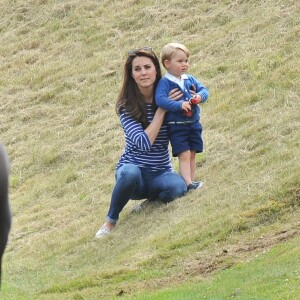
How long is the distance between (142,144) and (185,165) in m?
0.76

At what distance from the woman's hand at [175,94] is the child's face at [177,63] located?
217 millimetres

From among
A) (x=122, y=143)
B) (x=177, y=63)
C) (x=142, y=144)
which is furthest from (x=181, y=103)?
(x=122, y=143)

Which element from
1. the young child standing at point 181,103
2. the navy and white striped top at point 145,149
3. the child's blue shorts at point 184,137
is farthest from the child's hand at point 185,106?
the navy and white striped top at point 145,149

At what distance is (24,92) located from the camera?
22578 millimetres

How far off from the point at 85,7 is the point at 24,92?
13.1 ft

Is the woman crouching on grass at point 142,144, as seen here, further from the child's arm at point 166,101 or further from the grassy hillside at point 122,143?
the grassy hillside at point 122,143

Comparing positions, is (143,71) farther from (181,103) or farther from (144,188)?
(144,188)

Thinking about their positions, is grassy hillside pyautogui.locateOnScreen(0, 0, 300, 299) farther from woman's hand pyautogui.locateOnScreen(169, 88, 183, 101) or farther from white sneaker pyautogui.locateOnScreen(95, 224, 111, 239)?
woman's hand pyautogui.locateOnScreen(169, 88, 183, 101)

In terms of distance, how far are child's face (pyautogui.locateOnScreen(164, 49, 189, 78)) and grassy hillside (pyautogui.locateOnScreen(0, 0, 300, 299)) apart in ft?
4.65

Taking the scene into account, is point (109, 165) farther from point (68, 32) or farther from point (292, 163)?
point (68, 32)

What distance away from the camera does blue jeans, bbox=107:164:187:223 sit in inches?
501

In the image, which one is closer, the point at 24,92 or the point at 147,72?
the point at 147,72

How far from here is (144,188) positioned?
13016 millimetres

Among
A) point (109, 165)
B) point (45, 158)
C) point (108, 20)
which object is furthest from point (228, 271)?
point (108, 20)
